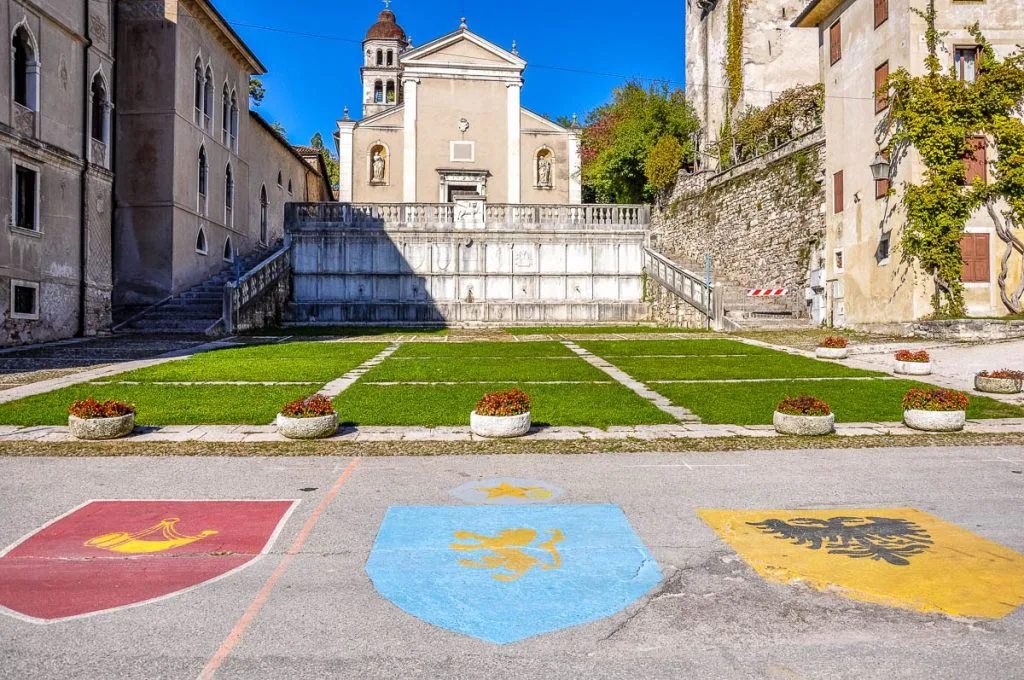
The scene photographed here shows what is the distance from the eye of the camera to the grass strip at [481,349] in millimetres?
19469

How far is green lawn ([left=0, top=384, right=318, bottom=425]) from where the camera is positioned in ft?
33.1

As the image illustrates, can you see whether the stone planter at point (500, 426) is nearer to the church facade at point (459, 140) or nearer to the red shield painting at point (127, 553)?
the red shield painting at point (127, 553)

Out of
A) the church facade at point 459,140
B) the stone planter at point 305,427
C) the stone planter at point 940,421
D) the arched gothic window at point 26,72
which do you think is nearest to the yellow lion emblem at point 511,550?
the stone planter at point 305,427

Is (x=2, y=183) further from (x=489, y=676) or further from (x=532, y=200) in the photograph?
(x=532, y=200)

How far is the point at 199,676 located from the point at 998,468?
7.69 meters

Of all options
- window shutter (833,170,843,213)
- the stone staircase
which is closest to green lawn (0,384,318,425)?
the stone staircase

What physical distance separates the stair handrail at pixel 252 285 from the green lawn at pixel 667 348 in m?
12.4

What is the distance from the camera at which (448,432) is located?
9.54 meters

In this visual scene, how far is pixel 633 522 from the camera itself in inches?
230

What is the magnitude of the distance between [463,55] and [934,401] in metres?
36.7

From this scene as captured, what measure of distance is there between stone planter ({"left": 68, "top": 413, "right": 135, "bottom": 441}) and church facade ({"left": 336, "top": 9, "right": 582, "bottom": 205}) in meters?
32.7

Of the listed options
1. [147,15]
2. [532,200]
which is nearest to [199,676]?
[147,15]

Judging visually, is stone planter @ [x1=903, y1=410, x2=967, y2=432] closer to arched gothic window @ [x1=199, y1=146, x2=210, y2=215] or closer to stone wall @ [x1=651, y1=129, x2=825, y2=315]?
stone wall @ [x1=651, y1=129, x2=825, y2=315]

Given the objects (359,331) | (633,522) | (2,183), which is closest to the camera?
(633,522)
